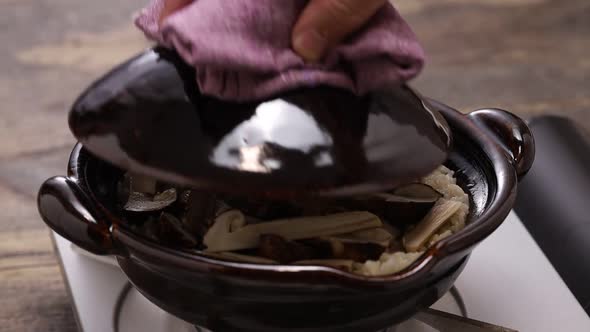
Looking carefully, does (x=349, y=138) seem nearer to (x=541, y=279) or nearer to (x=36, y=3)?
(x=541, y=279)

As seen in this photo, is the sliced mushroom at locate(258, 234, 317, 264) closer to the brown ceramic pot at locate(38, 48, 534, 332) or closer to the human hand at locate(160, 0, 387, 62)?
the brown ceramic pot at locate(38, 48, 534, 332)

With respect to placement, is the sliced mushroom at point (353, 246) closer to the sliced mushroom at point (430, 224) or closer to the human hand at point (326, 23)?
the sliced mushroom at point (430, 224)

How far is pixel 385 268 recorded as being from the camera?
768 millimetres

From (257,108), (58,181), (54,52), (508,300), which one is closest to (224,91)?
(257,108)

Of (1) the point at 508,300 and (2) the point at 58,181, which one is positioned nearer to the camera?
(2) the point at 58,181

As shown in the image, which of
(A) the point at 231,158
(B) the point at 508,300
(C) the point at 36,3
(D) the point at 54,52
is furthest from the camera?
(C) the point at 36,3

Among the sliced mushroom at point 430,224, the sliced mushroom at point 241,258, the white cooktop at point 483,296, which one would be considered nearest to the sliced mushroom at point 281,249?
the sliced mushroom at point 241,258

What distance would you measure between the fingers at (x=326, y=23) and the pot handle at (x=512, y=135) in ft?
0.92

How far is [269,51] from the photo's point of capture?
752mm

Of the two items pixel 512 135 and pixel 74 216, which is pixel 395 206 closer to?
pixel 512 135

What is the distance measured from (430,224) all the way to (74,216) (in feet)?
1.11

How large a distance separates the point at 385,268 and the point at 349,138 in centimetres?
12

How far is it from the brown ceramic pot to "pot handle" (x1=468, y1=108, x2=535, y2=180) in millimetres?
57

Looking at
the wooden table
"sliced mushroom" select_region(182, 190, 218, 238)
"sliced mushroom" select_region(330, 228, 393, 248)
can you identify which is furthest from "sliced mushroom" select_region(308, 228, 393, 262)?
the wooden table
